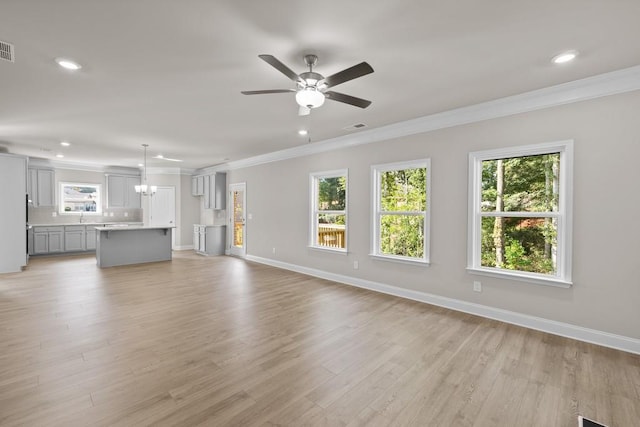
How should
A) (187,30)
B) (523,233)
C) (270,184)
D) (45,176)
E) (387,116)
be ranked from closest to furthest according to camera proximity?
(187,30), (523,233), (387,116), (270,184), (45,176)

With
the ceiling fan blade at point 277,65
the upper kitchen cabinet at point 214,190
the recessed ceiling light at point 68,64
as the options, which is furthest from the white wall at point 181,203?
the ceiling fan blade at point 277,65

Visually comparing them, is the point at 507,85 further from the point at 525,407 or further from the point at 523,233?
the point at 525,407

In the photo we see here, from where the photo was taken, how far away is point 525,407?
6.61 ft

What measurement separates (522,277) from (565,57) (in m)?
2.28

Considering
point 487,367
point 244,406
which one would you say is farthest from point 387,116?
point 244,406

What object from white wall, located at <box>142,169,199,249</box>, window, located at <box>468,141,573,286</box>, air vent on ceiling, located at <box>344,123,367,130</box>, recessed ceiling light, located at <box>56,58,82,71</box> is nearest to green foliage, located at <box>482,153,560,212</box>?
window, located at <box>468,141,573,286</box>

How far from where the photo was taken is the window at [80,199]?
8.29 metres

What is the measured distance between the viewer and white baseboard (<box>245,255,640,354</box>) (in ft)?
9.42

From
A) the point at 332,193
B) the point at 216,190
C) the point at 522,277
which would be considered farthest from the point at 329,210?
the point at 216,190

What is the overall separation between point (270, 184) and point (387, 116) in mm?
3587

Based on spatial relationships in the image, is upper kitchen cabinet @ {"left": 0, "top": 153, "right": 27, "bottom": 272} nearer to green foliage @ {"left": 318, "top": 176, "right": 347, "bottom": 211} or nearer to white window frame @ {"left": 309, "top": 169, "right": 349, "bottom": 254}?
white window frame @ {"left": 309, "top": 169, "right": 349, "bottom": 254}

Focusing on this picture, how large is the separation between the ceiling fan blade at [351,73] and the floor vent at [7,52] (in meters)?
2.54

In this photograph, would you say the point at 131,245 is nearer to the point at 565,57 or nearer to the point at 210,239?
the point at 210,239

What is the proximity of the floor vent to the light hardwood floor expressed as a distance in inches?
101
